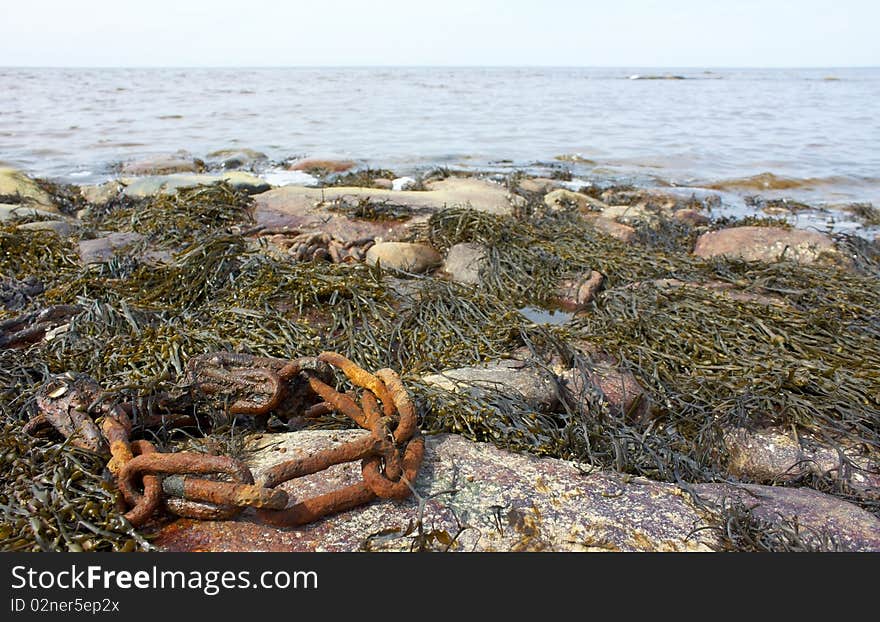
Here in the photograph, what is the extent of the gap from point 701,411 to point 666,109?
23.7 m

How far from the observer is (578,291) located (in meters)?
4.60

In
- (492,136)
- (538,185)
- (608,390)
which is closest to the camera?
(608,390)

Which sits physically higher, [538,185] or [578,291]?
[538,185]

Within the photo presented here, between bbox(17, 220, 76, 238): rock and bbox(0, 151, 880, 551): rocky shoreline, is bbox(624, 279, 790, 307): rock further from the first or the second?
bbox(17, 220, 76, 238): rock

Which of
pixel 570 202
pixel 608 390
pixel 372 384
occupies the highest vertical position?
pixel 372 384

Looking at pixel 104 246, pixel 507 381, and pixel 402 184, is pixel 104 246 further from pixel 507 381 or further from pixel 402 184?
pixel 402 184

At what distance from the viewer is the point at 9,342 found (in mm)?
3062

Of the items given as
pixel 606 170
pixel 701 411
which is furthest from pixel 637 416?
pixel 606 170

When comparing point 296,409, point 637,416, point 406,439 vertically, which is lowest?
point 637,416

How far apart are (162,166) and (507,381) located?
9.88 meters

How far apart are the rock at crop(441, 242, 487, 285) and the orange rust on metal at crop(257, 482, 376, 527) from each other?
3101 millimetres

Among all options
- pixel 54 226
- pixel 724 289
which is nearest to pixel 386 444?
pixel 724 289
